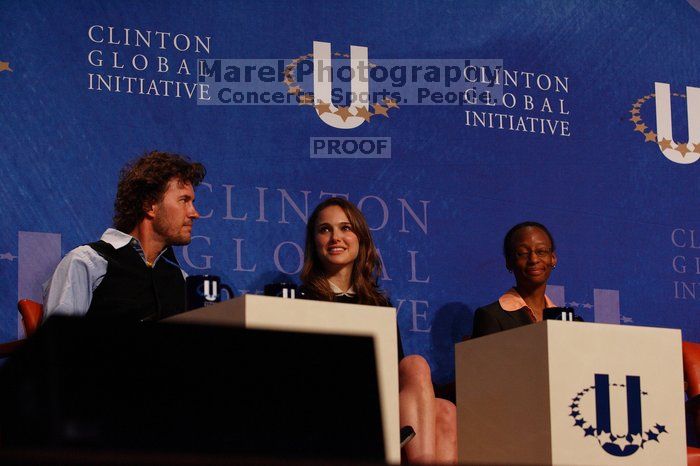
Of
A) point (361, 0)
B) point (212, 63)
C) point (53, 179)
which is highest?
point (361, 0)

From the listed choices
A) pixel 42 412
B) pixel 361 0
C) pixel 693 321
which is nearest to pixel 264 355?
pixel 42 412

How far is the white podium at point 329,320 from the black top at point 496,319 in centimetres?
157

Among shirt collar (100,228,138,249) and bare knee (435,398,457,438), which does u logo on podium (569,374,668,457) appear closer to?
bare knee (435,398,457,438)

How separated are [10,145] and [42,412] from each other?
3057 millimetres

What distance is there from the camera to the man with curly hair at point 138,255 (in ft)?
11.1

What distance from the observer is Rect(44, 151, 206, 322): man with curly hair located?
338 cm

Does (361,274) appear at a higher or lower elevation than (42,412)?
higher

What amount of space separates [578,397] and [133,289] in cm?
156

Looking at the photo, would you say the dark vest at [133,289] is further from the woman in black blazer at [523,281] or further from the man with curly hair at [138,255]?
the woman in black blazer at [523,281]

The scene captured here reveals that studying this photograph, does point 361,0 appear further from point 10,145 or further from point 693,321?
point 693,321

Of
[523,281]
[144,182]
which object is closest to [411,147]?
[523,281]

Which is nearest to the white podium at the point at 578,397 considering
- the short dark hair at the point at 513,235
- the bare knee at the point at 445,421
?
the bare knee at the point at 445,421

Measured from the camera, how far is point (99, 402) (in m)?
1.11

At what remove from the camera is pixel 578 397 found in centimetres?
259
